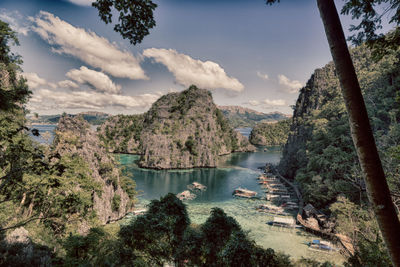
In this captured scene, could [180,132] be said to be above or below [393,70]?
below

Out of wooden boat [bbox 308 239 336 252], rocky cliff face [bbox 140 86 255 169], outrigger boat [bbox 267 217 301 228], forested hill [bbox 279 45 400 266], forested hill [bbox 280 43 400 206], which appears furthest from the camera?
rocky cliff face [bbox 140 86 255 169]

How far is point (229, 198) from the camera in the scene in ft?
113

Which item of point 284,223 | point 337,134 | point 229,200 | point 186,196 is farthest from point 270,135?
point 284,223

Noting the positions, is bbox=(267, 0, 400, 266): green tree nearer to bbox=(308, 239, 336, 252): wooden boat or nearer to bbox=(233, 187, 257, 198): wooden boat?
bbox=(308, 239, 336, 252): wooden boat

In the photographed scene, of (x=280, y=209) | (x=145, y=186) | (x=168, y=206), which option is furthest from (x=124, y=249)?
(x=145, y=186)

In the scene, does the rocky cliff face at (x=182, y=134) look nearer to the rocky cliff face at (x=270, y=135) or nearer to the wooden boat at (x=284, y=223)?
the wooden boat at (x=284, y=223)

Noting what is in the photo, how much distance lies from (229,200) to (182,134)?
37657 mm

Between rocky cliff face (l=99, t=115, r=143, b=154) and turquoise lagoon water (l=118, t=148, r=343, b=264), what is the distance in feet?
106

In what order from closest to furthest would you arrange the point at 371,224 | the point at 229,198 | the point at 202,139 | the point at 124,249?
the point at 124,249 → the point at 371,224 → the point at 229,198 → the point at 202,139

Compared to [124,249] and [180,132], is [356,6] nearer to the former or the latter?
A: [124,249]

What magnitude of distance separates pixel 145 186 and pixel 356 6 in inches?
1661

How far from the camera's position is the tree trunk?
2117 mm

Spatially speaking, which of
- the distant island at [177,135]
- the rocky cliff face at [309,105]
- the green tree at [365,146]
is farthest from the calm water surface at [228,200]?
the rocky cliff face at [309,105]

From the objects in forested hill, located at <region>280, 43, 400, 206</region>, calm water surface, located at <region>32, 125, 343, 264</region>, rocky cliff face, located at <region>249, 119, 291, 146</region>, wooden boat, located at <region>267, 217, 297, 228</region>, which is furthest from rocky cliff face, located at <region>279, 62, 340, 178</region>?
rocky cliff face, located at <region>249, 119, 291, 146</region>
